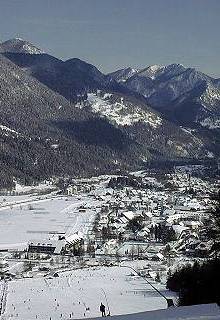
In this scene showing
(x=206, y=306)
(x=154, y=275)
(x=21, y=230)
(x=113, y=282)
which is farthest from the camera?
(x=21, y=230)

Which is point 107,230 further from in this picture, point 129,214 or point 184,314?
point 184,314

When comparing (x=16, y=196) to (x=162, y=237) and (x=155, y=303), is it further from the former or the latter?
(x=155, y=303)

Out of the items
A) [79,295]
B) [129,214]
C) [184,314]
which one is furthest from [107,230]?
[184,314]

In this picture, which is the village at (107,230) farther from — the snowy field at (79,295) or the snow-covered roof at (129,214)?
the snowy field at (79,295)

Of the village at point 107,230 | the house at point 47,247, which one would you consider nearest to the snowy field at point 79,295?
the village at point 107,230

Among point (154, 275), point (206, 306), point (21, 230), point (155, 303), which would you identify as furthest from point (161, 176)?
point (206, 306)

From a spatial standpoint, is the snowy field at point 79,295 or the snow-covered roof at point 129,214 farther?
the snow-covered roof at point 129,214

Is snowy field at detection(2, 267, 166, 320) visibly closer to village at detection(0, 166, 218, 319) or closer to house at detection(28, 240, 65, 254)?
village at detection(0, 166, 218, 319)
